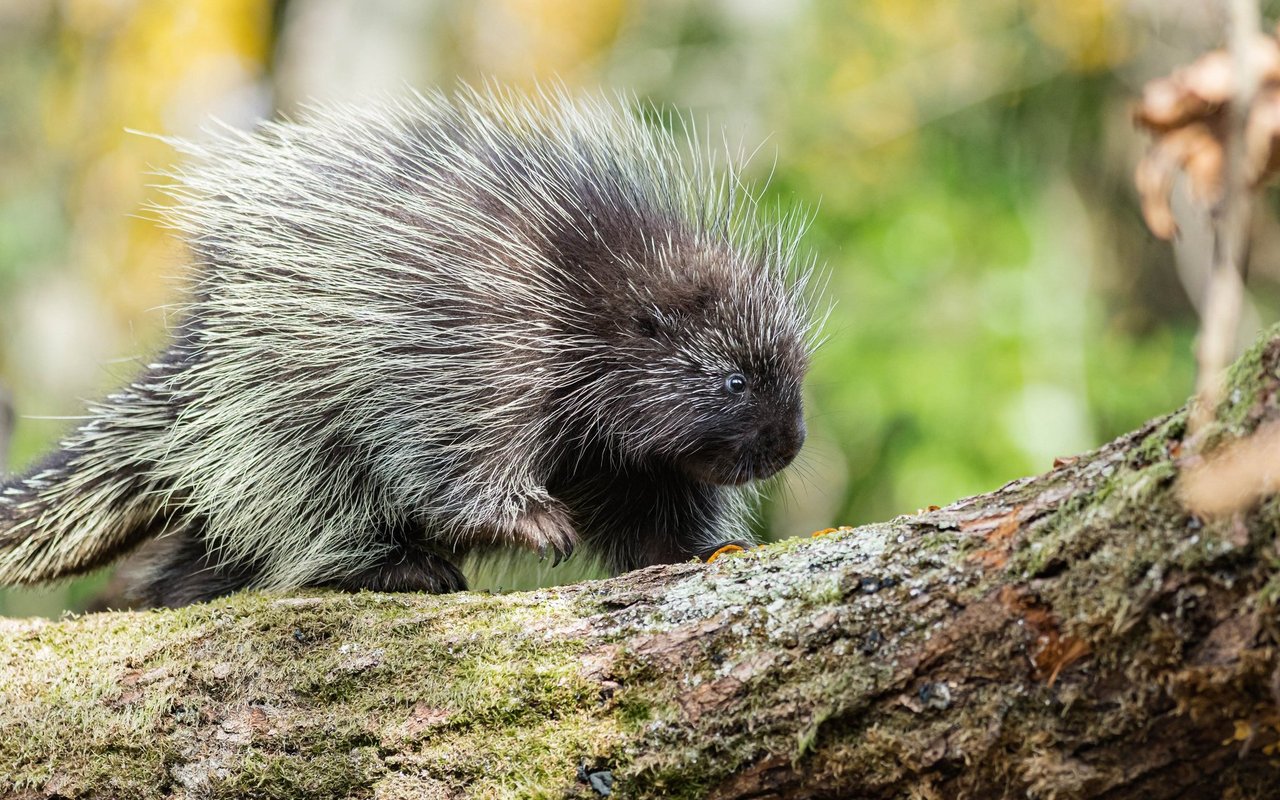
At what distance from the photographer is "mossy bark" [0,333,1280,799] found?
1.70 metres

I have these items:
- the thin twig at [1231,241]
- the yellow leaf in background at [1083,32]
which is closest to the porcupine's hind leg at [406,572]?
the thin twig at [1231,241]

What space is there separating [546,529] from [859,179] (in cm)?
415

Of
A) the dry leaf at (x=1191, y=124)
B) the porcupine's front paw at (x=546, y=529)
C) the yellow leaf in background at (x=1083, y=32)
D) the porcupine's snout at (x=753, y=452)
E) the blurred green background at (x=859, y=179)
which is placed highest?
the yellow leaf in background at (x=1083, y=32)

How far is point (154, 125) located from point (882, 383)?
5355 mm

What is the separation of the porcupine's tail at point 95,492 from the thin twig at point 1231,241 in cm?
285

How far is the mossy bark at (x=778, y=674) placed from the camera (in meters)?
1.70

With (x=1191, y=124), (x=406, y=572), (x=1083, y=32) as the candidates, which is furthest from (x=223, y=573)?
(x=1083, y=32)

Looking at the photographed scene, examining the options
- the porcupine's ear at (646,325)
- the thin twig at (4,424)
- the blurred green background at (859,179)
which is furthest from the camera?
the blurred green background at (859,179)

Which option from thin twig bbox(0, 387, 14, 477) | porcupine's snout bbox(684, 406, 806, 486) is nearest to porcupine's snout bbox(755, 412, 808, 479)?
porcupine's snout bbox(684, 406, 806, 486)

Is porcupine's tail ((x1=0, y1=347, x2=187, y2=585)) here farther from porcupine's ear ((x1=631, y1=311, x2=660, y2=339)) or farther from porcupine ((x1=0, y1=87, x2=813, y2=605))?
porcupine's ear ((x1=631, y1=311, x2=660, y2=339))

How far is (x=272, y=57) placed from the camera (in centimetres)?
820

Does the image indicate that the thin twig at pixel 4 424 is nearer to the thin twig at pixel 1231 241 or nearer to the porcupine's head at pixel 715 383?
the porcupine's head at pixel 715 383

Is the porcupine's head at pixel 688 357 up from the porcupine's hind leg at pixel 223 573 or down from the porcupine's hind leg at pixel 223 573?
up

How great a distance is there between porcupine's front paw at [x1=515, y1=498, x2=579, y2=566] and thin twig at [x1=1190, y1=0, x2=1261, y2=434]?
1.88 m
